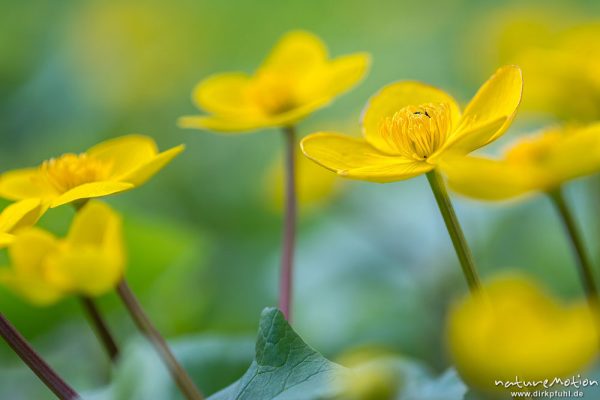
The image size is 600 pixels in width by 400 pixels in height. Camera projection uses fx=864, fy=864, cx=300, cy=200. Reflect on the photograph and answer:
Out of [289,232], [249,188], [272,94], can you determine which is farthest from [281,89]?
[249,188]

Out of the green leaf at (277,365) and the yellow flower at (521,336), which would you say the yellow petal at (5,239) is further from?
the yellow flower at (521,336)

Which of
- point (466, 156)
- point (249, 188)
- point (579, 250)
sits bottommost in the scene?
point (249, 188)

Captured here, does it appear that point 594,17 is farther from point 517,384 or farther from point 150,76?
point 517,384

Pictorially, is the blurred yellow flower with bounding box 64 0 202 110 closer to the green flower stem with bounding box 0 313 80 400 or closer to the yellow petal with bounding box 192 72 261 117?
the yellow petal with bounding box 192 72 261 117

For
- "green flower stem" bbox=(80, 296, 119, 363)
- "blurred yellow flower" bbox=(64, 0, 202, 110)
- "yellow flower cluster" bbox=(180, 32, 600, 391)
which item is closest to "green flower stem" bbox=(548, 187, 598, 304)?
"yellow flower cluster" bbox=(180, 32, 600, 391)

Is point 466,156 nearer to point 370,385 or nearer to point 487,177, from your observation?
point 487,177

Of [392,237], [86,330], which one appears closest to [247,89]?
[86,330]

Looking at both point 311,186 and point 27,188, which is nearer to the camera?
point 27,188
